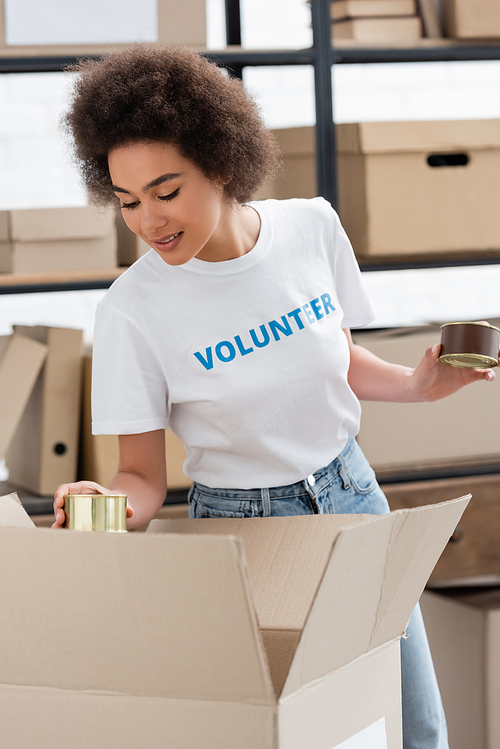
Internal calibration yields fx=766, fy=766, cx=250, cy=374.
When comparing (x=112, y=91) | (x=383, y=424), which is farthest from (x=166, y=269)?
(x=383, y=424)

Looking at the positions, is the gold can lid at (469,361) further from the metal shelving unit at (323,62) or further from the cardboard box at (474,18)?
the cardboard box at (474,18)

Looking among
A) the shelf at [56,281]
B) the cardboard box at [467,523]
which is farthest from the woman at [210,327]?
the cardboard box at [467,523]

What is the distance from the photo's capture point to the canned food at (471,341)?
94 centimetres

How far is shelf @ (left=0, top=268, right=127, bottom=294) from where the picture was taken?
5.32 ft

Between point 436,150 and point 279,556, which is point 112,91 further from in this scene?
point 436,150

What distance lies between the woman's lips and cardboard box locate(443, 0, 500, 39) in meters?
1.22

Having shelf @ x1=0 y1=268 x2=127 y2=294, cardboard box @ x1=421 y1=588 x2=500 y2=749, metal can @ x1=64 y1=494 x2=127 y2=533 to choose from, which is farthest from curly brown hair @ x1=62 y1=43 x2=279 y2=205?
cardboard box @ x1=421 y1=588 x2=500 y2=749

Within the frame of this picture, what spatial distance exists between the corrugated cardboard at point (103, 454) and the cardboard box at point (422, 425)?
411 mm

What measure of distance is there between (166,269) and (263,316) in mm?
135

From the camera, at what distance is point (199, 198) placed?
34.9 inches

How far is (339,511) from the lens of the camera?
3.19 feet

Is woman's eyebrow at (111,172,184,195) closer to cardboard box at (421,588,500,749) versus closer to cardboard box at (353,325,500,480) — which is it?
cardboard box at (353,325,500,480)

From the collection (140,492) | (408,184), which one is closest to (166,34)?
(408,184)

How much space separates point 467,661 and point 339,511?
2.84 ft
